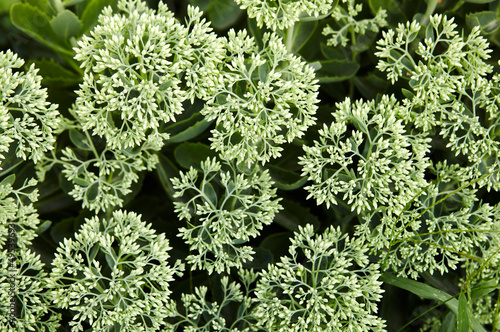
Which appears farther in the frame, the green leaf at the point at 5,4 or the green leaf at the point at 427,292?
the green leaf at the point at 5,4

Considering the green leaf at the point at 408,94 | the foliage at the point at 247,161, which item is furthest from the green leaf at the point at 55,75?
the green leaf at the point at 408,94

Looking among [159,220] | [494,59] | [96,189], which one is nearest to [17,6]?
[96,189]

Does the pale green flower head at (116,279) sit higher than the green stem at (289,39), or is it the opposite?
the green stem at (289,39)

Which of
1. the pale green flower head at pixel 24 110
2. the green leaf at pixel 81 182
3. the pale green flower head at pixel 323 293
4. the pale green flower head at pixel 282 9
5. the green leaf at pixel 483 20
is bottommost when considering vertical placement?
the pale green flower head at pixel 323 293

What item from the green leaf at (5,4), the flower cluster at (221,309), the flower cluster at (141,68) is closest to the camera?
the flower cluster at (141,68)

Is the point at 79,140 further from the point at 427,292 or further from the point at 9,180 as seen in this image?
the point at 427,292

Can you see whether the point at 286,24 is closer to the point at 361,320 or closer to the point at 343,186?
the point at 343,186

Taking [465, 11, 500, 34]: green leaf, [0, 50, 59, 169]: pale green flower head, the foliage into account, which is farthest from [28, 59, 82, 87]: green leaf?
[465, 11, 500, 34]: green leaf

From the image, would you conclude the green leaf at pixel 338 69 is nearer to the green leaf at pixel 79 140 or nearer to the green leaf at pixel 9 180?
the green leaf at pixel 79 140
